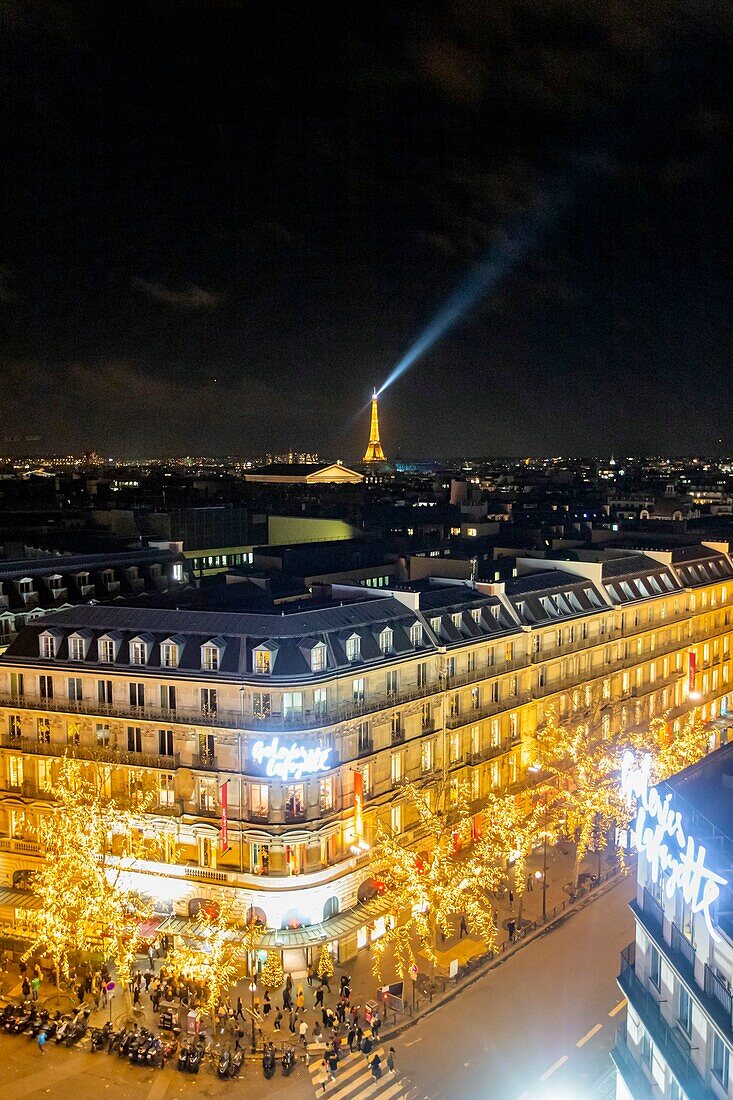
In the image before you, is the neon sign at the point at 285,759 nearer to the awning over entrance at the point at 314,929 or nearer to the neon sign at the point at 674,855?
the awning over entrance at the point at 314,929

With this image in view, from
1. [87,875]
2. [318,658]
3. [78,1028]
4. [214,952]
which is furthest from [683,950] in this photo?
[87,875]

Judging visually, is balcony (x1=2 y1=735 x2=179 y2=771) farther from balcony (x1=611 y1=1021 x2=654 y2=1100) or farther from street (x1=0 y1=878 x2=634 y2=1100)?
balcony (x1=611 y1=1021 x2=654 y2=1100)

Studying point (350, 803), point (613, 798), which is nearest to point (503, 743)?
point (613, 798)

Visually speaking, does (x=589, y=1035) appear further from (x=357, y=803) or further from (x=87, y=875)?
Result: (x=87, y=875)

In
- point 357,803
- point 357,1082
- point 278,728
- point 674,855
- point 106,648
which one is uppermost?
point 106,648

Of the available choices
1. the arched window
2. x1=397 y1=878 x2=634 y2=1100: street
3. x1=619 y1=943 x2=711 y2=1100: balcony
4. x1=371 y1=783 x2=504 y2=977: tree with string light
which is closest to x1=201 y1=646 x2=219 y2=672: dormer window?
x1=371 y1=783 x2=504 y2=977: tree with string light

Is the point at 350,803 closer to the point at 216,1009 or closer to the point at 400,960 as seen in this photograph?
the point at 400,960

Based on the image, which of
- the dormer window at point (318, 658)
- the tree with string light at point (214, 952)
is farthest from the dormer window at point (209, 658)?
the tree with string light at point (214, 952)

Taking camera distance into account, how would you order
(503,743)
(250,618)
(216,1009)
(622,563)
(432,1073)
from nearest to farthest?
1. (432,1073)
2. (216,1009)
3. (250,618)
4. (503,743)
5. (622,563)
